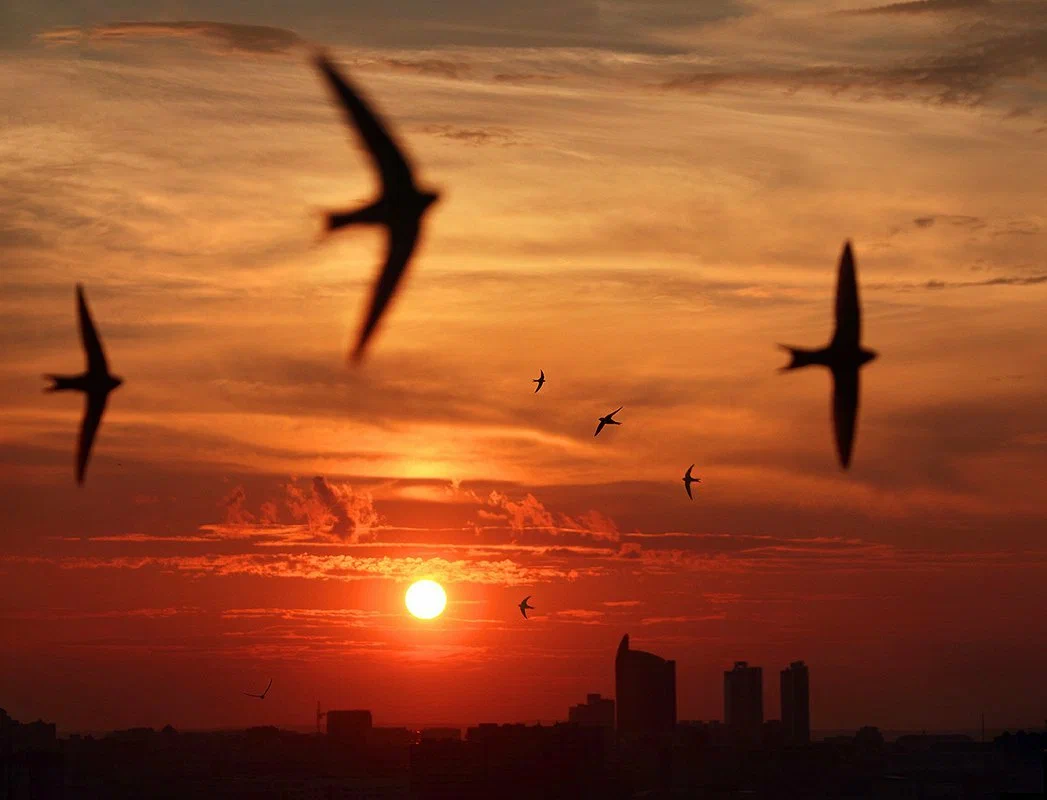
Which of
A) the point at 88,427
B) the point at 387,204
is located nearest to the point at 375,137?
the point at 387,204

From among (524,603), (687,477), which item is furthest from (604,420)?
(524,603)

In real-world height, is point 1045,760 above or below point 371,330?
above

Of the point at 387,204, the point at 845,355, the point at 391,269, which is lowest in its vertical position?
the point at 391,269

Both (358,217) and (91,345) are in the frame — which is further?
(91,345)

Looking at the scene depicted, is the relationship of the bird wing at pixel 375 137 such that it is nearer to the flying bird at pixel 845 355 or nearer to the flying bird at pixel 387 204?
the flying bird at pixel 387 204

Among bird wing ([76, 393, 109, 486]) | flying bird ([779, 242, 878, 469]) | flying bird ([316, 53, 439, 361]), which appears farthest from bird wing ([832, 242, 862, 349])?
bird wing ([76, 393, 109, 486])

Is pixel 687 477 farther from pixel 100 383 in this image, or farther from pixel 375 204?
pixel 375 204

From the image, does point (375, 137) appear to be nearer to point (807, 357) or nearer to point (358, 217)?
point (358, 217)

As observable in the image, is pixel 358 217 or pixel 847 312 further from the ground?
pixel 847 312
